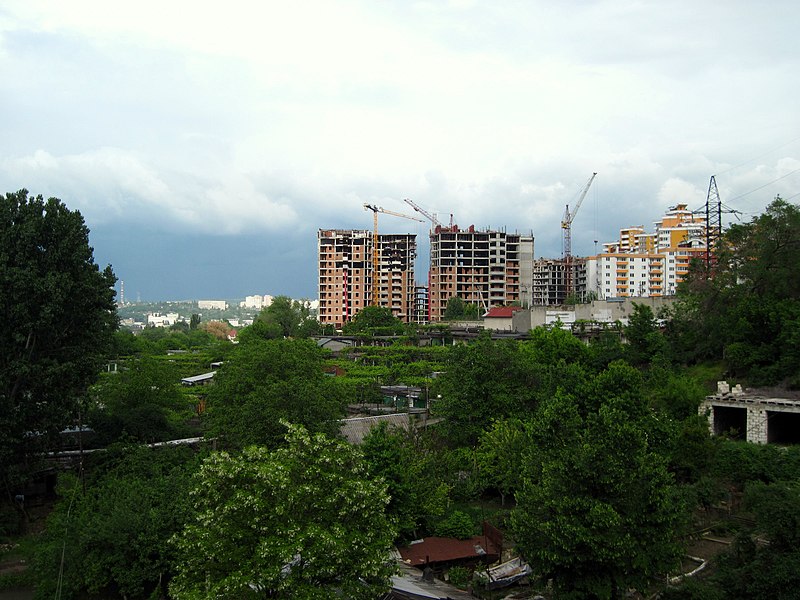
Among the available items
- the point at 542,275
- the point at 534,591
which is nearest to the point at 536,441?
the point at 534,591

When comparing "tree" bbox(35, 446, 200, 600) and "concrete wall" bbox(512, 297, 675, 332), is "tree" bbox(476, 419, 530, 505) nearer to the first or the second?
"tree" bbox(35, 446, 200, 600)

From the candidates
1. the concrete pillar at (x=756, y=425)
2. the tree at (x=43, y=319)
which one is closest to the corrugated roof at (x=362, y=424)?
the tree at (x=43, y=319)

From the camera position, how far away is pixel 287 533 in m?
11.0

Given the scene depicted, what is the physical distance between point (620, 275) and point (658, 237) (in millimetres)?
8744

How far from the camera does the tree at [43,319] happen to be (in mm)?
19453

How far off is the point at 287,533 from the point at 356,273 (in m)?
74.0

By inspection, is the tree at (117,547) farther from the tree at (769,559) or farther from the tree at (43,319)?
the tree at (769,559)

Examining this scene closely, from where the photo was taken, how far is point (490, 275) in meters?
83.4

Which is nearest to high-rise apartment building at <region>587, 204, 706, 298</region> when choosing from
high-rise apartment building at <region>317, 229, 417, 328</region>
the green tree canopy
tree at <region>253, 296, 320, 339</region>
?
high-rise apartment building at <region>317, 229, 417, 328</region>

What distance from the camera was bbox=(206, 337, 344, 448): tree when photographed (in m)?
19.0

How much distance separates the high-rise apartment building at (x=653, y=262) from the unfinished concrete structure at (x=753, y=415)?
2061 inches

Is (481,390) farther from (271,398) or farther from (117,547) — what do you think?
(117,547)

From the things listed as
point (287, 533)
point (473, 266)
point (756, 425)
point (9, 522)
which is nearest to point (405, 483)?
point (287, 533)

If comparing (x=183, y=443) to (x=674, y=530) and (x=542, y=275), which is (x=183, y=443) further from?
(x=542, y=275)
